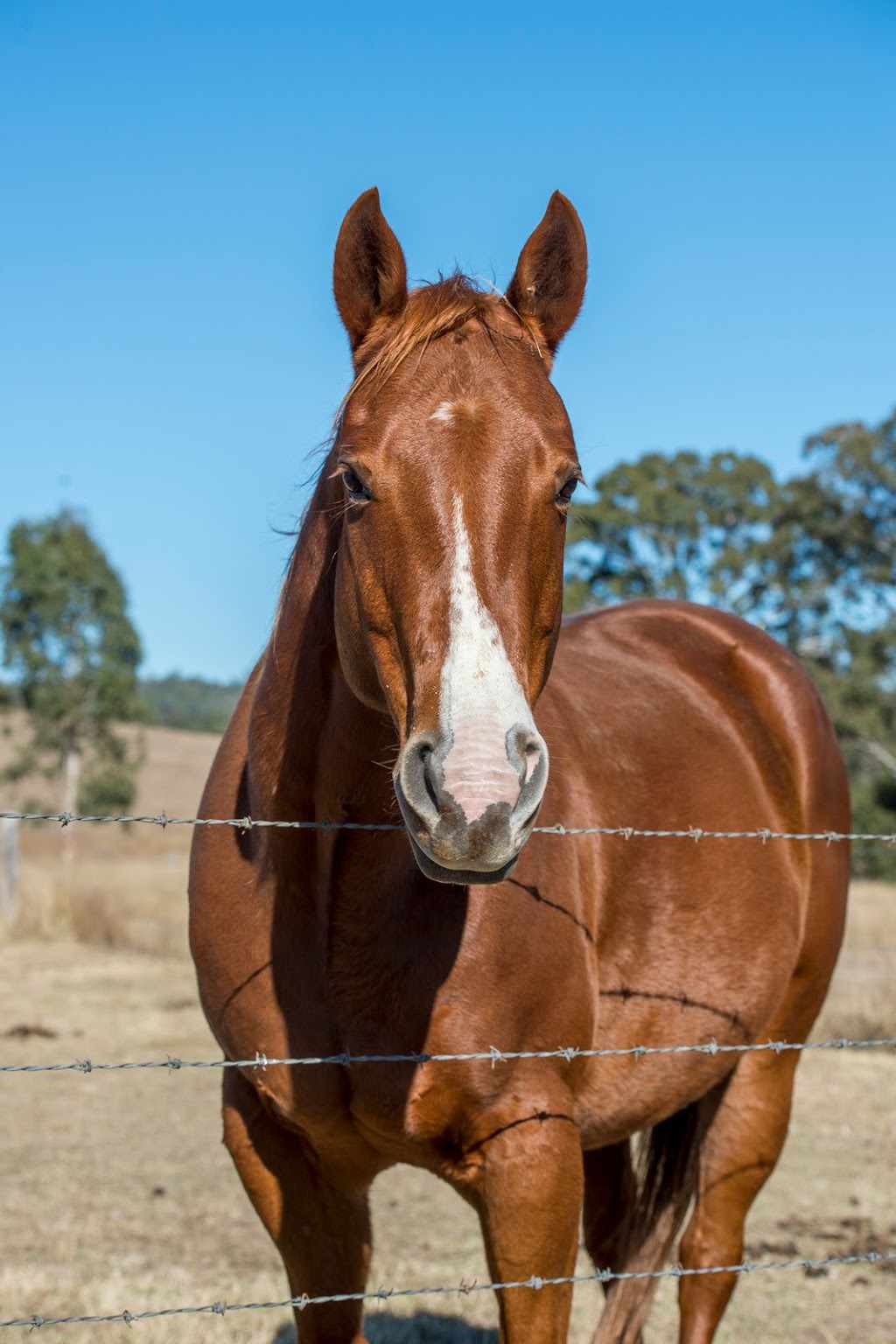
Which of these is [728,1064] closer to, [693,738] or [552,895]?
[693,738]

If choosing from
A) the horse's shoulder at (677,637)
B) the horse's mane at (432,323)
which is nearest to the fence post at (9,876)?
the horse's shoulder at (677,637)

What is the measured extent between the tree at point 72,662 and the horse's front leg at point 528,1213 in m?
34.8

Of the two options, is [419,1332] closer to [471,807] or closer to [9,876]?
[471,807]

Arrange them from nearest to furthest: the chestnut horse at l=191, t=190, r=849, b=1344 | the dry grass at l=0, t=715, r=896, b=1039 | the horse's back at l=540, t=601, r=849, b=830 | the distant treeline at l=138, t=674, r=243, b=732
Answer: the chestnut horse at l=191, t=190, r=849, b=1344 → the horse's back at l=540, t=601, r=849, b=830 → the dry grass at l=0, t=715, r=896, b=1039 → the distant treeline at l=138, t=674, r=243, b=732

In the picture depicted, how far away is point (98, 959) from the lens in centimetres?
1282

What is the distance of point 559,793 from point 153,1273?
296 centimetres

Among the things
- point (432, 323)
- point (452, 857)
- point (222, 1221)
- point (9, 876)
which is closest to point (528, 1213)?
point (452, 857)

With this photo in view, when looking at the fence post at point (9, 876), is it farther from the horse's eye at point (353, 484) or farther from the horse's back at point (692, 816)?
the horse's eye at point (353, 484)

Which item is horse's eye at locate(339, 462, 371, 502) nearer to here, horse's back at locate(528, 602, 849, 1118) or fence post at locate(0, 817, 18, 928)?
horse's back at locate(528, 602, 849, 1118)

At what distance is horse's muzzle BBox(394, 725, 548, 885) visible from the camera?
5.82 feet

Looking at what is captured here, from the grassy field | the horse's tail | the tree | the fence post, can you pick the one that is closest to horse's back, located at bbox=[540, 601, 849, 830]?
the horse's tail

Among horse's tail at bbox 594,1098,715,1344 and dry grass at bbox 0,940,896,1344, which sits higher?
horse's tail at bbox 594,1098,715,1344

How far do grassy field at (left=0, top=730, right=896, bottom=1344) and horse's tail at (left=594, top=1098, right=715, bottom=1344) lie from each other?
2.33 feet

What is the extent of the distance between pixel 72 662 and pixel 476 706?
36451 mm
